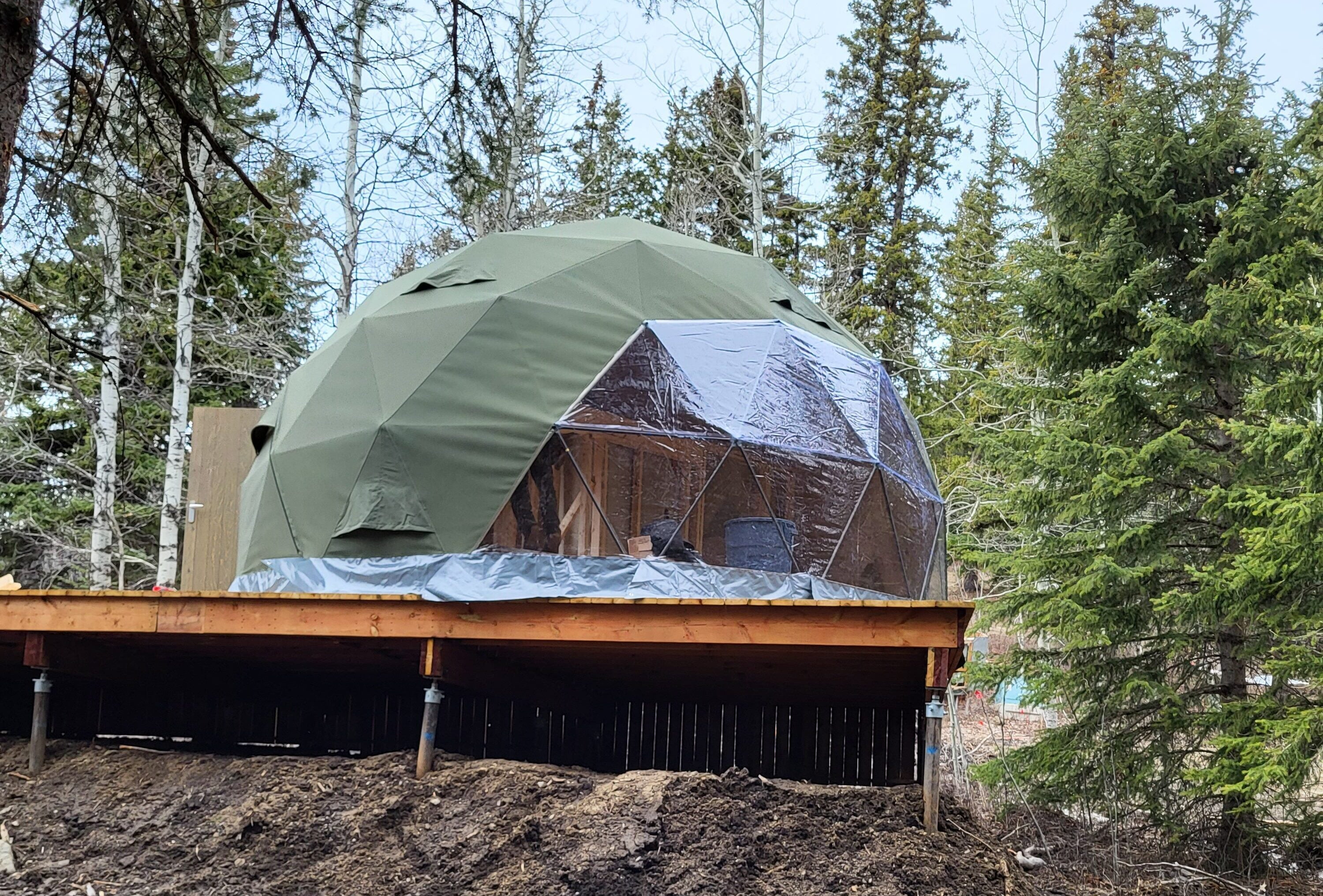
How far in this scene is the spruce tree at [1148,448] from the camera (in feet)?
27.2

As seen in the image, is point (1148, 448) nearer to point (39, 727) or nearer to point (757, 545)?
point (757, 545)

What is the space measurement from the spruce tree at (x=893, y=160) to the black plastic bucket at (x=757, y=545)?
51.9 ft

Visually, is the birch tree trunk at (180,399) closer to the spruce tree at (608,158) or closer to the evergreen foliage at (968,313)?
the spruce tree at (608,158)

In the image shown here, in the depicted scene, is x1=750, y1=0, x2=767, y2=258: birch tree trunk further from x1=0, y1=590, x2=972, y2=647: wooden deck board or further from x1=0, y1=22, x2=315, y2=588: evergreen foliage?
x1=0, y1=590, x2=972, y2=647: wooden deck board

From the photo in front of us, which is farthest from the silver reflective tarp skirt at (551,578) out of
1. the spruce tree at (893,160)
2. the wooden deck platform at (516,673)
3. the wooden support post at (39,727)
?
the spruce tree at (893,160)

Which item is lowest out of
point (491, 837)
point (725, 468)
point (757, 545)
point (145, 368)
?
point (491, 837)

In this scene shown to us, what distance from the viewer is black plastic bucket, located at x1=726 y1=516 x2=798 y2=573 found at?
8.38 m

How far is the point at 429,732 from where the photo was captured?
6.57 m

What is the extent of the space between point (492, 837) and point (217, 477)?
320 inches

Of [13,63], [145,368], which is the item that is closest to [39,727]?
[13,63]

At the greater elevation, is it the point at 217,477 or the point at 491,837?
the point at 217,477

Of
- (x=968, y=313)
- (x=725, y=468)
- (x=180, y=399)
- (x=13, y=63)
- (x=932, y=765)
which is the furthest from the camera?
(x=968, y=313)

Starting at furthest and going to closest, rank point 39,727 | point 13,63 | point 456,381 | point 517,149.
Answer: point 517,149
point 456,381
point 39,727
point 13,63

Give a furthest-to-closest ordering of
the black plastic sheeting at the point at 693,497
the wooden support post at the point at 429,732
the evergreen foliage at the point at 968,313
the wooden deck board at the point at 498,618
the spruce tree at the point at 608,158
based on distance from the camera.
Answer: the spruce tree at the point at 608,158
the evergreen foliage at the point at 968,313
the black plastic sheeting at the point at 693,497
the wooden support post at the point at 429,732
the wooden deck board at the point at 498,618
